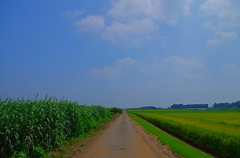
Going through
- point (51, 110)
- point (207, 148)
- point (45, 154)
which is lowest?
point (207, 148)

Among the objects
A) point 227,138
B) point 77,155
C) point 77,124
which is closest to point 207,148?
point 227,138

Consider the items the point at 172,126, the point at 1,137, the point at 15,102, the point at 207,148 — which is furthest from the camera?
the point at 172,126

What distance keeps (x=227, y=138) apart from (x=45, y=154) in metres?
10.4

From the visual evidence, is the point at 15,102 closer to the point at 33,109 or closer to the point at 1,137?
the point at 33,109

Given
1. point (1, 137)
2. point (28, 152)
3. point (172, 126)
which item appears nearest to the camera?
point (1, 137)

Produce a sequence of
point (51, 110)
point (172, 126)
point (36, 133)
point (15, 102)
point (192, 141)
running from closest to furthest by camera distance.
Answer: point (36, 133) < point (15, 102) < point (51, 110) < point (192, 141) < point (172, 126)

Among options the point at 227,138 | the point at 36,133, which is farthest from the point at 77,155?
the point at 227,138

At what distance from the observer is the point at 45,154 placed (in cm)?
974

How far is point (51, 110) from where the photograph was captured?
11523mm

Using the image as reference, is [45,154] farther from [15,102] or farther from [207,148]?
[207,148]

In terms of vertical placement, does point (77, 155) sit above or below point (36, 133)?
below

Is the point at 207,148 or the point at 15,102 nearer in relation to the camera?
the point at 15,102

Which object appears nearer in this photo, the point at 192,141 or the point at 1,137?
the point at 1,137

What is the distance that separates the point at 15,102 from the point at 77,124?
6.92 metres
